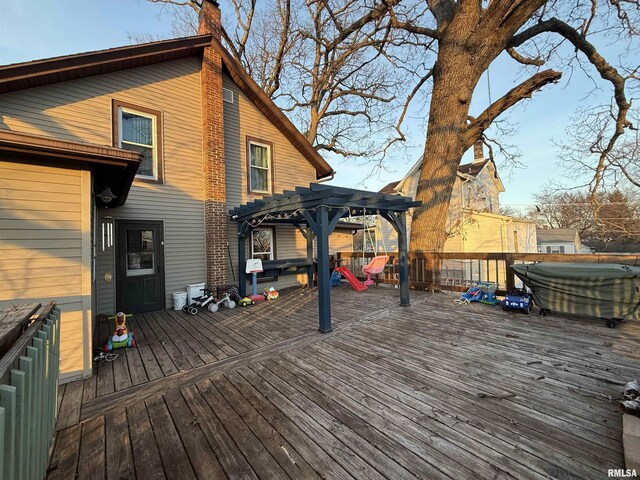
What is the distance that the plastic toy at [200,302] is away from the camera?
19.0ft

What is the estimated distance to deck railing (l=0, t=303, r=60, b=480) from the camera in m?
1.09

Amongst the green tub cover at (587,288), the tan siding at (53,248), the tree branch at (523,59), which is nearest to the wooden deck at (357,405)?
the green tub cover at (587,288)

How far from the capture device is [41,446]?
1.60m

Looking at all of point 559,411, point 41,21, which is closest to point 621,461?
point 559,411

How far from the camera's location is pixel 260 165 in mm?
8336

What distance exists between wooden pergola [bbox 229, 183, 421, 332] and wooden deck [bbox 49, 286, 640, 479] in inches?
44.5

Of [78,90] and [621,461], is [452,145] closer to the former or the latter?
[621,461]

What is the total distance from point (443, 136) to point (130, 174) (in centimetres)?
708

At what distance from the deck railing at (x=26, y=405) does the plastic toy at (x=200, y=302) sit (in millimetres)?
3882

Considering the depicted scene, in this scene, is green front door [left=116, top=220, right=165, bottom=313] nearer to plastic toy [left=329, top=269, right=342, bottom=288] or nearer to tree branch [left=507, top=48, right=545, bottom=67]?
plastic toy [left=329, top=269, right=342, bottom=288]

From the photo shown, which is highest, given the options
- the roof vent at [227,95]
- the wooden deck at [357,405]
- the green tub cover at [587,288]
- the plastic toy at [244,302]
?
the roof vent at [227,95]

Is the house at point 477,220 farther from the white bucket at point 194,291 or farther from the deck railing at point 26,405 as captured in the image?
the deck railing at point 26,405

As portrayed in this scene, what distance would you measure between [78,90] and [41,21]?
3.20 m

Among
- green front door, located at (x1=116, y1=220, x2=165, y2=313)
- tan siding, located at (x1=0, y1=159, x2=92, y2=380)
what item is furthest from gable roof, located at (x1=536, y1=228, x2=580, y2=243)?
tan siding, located at (x1=0, y1=159, x2=92, y2=380)
